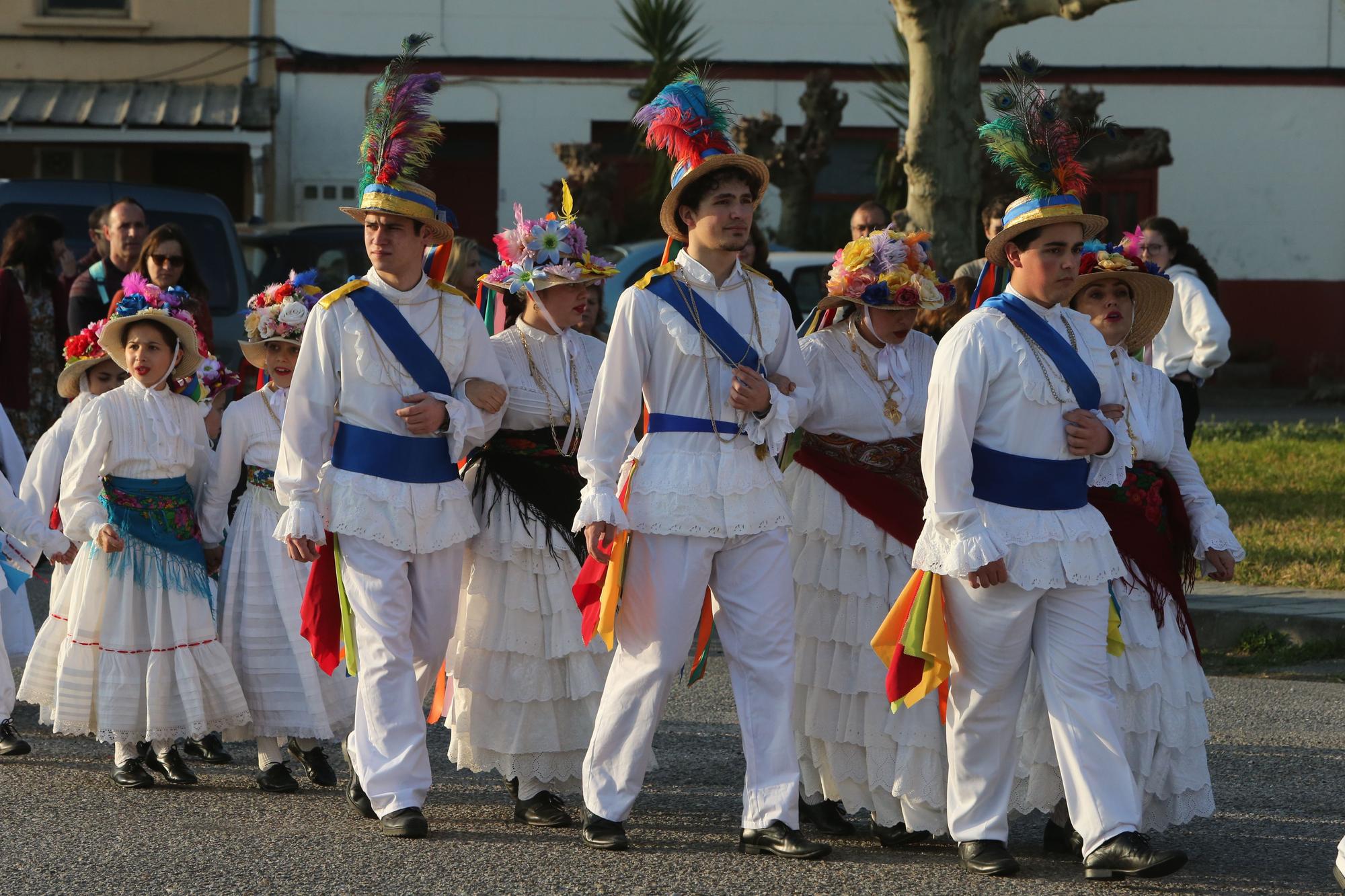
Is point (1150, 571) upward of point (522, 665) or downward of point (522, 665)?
upward

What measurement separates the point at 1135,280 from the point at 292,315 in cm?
316

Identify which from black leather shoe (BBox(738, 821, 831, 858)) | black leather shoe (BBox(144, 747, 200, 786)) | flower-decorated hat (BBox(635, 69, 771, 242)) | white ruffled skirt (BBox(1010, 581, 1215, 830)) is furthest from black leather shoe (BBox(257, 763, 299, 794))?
white ruffled skirt (BBox(1010, 581, 1215, 830))

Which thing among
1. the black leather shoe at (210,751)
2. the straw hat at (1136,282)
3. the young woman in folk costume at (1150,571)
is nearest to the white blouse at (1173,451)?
the young woman in folk costume at (1150,571)

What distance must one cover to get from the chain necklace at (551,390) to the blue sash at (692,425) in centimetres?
70

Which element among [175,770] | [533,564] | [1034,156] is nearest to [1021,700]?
[1034,156]

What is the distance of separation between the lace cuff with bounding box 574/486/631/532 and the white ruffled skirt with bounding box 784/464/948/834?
32.9 inches

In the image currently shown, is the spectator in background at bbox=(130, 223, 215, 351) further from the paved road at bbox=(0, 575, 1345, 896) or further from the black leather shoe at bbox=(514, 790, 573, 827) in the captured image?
the black leather shoe at bbox=(514, 790, 573, 827)

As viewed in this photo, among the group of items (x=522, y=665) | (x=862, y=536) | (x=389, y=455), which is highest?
(x=389, y=455)

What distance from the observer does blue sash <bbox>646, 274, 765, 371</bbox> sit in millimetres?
5508

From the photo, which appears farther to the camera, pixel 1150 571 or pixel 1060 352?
pixel 1150 571

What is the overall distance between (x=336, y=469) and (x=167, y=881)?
4.69ft

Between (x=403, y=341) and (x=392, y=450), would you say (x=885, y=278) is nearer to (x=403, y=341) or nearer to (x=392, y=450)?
(x=403, y=341)

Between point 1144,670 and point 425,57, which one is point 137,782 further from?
point 425,57

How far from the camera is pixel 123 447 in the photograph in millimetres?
6562
